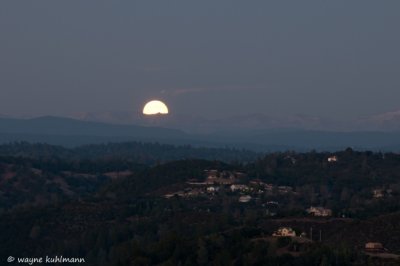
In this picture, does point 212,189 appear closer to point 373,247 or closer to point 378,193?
point 378,193

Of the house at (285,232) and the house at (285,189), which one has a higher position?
the house at (285,232)

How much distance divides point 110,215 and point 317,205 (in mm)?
30765

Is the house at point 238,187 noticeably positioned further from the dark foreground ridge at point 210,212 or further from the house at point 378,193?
the house at point 378,193

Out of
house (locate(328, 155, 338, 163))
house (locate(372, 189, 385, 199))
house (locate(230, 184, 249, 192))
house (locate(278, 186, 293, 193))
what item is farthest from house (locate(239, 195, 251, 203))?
house (locate(328, 155, 338, 163))

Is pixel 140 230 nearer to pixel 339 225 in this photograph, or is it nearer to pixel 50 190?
pixel 339 225

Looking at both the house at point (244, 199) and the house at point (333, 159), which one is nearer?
the house at point (244, 199)

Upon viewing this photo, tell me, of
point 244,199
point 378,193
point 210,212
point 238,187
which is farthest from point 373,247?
point 238,187

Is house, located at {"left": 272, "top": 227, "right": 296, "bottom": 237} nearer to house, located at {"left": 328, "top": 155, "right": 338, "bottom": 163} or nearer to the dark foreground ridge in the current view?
the dark foreground ridge

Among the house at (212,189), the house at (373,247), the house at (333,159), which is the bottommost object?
the house at (373,247)

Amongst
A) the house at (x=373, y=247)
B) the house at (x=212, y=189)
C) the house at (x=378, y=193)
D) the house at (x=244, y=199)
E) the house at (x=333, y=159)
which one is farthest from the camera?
the house at (x=333, y=159)

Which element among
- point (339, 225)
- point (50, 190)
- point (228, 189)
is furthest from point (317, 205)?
point (50, 190)

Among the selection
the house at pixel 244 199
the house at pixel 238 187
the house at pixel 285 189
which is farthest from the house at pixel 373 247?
the house at pixel 285 189

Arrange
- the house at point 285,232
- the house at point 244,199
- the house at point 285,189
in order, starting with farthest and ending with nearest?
1. the house at point 285,189
2. the house at point 244,199
3. the house at point 285,232

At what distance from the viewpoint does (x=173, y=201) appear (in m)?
114
